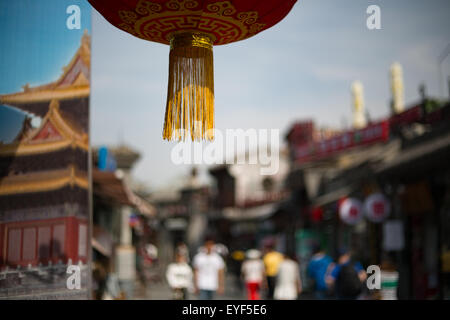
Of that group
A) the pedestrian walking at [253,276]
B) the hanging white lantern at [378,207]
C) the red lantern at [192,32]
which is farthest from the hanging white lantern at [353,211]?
the red lantern at [192,32]

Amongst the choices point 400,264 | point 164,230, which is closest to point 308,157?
point 400,264

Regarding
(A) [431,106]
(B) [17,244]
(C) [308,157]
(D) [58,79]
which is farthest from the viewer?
→ (C) [308,157]

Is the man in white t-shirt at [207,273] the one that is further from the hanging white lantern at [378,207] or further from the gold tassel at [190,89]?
the gold tassel at [190,89]

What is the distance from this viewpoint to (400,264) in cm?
1453

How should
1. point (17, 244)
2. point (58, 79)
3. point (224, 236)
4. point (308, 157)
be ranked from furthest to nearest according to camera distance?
point (224, 236)
point (308, 157)
point (58, 79)
point (17, 244)

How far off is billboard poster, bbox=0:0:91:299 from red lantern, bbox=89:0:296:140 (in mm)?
1659

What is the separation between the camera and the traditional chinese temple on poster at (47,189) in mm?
5578

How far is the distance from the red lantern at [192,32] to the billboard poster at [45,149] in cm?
166

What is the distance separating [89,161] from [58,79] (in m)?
0.95

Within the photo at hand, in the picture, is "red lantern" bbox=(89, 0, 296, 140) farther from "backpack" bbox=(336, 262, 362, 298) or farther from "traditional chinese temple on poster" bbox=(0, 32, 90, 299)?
"backpack" bbox=(336, 262, 362, 298)

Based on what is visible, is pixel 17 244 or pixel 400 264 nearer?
pixel 17 244

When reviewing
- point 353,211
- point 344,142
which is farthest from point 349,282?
point 344,142
